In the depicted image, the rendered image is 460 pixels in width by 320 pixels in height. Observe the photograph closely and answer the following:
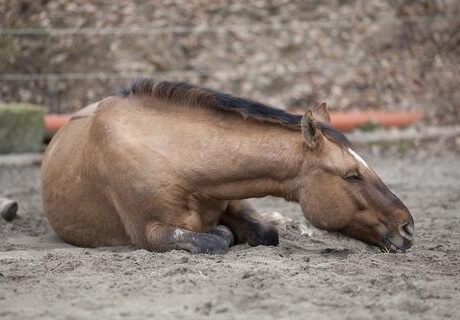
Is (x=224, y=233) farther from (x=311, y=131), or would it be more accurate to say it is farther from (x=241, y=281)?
(x=241, y=281)

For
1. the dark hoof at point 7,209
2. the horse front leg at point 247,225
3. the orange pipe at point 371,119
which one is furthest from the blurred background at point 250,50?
the horse front leg at point 247,225

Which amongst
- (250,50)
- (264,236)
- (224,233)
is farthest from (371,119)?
(224,233)

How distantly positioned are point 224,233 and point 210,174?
0.49 m

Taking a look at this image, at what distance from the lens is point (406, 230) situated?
5879mm

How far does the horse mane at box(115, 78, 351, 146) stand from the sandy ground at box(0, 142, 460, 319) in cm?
70

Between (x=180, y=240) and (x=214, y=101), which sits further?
(x=214, y=101)

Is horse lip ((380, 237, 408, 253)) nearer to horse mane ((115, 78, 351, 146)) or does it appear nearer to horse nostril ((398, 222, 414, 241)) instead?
horse nostril ((398, 222, 414, 241))

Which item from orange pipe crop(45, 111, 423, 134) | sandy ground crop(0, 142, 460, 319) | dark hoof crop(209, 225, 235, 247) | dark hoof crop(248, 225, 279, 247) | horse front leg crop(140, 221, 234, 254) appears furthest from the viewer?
orange pipe crop(45, 111, 423, 134)

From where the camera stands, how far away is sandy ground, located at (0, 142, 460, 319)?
14.5 feet

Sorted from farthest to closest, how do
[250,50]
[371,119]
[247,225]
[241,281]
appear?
[250,50] → [371,119] → [247,225] → [241,281]

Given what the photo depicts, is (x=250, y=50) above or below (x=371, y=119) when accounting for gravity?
above

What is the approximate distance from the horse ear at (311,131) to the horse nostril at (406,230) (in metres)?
0.70

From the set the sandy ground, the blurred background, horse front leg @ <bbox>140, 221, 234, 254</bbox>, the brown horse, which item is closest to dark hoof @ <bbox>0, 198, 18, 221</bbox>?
the sandy ground

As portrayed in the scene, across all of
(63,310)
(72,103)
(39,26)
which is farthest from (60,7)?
(63,310)
